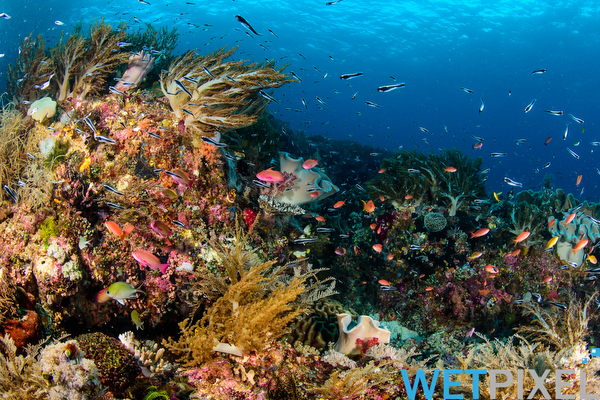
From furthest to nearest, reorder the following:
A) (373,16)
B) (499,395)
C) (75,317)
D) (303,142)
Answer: (373,16) → (303,142) → (75,317) → (499,395)

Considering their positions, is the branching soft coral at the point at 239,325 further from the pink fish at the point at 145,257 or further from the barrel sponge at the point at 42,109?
the barrel sponge at the point at 42,109

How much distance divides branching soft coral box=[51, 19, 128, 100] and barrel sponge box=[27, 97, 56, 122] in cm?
87

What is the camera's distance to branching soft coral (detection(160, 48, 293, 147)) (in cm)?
457

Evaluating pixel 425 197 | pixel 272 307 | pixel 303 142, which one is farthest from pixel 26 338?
pixel 303 142

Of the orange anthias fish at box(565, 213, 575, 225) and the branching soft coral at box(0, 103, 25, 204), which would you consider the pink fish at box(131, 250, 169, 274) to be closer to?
the branching soft coral at box(0, 103, 25, 204)

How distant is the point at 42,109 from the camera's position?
4.61 m

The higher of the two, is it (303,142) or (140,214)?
(140,214)

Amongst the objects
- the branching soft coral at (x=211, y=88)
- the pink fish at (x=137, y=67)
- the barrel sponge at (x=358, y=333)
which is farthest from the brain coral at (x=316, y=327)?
the pink fish at (x=137, y=67)

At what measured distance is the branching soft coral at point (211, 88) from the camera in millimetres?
4566

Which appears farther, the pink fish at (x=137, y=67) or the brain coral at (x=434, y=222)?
the brain coral at (x=434, y=222)

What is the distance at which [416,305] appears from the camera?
6.07 meters

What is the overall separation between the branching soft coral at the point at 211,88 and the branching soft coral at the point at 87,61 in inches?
A: 66.0

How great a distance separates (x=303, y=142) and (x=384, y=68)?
68927 mm

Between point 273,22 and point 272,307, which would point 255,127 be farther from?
point 273,22
